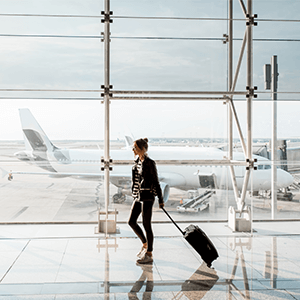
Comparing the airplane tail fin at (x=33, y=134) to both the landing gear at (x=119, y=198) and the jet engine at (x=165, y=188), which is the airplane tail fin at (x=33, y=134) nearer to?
the landing gear at (x=119, y=198)

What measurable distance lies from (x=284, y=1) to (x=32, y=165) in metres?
4.46

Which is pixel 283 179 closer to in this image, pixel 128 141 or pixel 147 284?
pixel 128 141

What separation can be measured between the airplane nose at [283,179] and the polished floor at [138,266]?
1353 millimetres

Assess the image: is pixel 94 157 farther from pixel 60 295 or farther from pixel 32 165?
pixel 60 295

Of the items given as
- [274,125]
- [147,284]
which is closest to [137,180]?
[147,284]

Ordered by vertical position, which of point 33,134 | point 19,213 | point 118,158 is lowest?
point 19,213

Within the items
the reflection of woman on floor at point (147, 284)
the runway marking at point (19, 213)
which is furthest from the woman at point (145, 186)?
the runway marking at point (19, 213)

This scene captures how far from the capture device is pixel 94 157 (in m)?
5.20

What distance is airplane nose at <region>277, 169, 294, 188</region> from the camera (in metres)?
6.20

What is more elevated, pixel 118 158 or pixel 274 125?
pixel 274 125

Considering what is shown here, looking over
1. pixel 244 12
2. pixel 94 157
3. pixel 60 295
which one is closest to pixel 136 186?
pixel 60 295

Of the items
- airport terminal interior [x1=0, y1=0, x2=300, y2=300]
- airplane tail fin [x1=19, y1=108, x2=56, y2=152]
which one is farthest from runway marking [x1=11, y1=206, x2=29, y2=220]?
airplane tail fin [x1=19, y1=108, x2=56, y2=152]

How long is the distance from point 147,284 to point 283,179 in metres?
3.94

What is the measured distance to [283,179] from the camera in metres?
6.26
